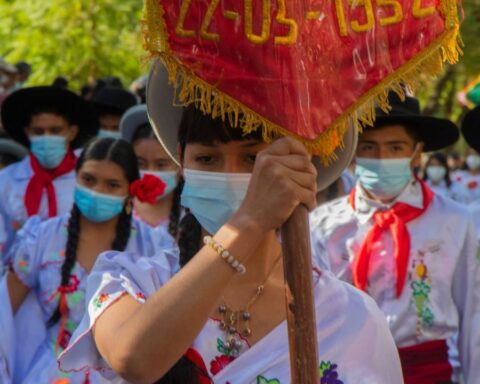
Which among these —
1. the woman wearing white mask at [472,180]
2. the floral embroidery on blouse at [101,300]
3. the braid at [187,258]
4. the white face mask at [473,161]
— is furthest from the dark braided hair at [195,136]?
the white face mask at [473,161]

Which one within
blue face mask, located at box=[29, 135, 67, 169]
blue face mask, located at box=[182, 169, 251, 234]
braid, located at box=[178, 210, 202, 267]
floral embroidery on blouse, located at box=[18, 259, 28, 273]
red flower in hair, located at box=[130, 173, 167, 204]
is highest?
blue face mask, located at box=[182, 169, 251, 234]

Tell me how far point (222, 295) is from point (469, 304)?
2785mm

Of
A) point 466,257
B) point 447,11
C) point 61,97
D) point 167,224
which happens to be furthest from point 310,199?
point 61,97

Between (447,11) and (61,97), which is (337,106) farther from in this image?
(61,97)

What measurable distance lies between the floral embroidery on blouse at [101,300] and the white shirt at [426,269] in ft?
8.21

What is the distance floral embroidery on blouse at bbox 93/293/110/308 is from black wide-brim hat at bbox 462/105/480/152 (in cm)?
405

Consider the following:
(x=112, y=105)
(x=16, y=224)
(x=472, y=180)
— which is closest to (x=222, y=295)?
(x=16, y=224)

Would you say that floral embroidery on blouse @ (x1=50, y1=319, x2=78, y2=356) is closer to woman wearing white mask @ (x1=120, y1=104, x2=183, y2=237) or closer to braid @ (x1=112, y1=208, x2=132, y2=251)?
braid @ (x1=112, y1=208, x2=132, y2=251)

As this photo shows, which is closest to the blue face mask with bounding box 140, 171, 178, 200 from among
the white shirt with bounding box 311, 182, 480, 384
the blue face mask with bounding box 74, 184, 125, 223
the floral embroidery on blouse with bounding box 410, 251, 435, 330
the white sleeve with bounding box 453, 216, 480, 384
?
the blue face mask with bounding box 74, 184, 125, 223

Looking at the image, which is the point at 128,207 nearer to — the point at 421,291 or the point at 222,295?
the point at 421,291

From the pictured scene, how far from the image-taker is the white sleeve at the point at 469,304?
5203mm

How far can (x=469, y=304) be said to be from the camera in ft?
17.3

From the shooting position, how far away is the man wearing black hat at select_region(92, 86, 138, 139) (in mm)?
9695

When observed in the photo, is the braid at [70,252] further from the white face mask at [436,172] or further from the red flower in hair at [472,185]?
the white face mask at [436,172]
